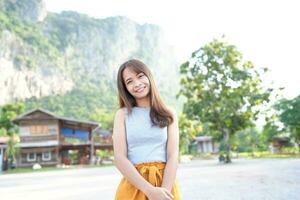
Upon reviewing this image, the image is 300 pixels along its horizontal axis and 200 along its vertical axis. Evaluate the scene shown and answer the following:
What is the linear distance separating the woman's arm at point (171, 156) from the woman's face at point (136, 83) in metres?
0.18

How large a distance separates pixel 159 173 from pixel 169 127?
241 mm

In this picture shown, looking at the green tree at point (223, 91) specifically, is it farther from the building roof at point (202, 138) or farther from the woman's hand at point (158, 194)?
the building roof at point (202, 138)

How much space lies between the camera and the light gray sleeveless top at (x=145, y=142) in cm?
186

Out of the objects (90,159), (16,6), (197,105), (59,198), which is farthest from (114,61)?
(59,198)

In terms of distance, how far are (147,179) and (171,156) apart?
0.54ft

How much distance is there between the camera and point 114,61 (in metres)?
116

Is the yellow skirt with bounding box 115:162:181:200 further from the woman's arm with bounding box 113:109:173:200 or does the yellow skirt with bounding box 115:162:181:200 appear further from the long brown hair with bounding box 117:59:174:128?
the long brown hair with bounding box 117:59:174:128

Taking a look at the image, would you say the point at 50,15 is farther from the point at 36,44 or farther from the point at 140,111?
the point at 140,111

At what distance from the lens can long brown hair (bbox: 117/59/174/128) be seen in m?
1.90

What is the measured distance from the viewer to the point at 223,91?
73.0 ft

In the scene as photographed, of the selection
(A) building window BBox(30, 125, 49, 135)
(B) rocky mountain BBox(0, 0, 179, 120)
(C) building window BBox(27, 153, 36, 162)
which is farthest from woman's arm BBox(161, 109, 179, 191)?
(B) rocky mountain BBox(0, 0, 179, 120)

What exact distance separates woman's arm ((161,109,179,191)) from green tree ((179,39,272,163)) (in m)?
20.3

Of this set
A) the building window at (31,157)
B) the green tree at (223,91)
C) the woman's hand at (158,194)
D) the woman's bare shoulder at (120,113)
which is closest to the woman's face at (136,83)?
the woman's bare shoulder at (120,113)

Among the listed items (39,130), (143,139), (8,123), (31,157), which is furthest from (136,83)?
(8,123)
